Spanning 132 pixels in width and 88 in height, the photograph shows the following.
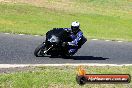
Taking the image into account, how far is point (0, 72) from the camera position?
13812mm

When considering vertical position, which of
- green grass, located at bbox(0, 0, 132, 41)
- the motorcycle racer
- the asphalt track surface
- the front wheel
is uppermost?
the motorcycle racer

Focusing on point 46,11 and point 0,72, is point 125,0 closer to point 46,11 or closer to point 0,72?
point 46,11

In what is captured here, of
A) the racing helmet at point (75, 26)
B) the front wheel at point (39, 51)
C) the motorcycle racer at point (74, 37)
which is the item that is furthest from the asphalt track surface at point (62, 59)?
the racing helmet at point (75, 26)

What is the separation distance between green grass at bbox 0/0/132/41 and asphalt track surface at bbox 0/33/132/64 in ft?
15.5

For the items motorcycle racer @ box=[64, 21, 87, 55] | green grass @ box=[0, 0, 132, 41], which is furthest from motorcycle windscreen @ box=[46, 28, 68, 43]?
green grass @ box=[0, 0, 132, 41]

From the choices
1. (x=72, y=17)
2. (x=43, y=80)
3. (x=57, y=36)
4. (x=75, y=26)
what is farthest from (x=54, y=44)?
(x=72, y=17)

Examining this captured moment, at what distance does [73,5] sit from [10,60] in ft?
96.6

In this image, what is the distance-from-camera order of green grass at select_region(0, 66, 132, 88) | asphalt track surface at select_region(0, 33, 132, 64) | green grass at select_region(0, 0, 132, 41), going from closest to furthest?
green grass at select_region(0, 66, 132, 88) → asphalt track surface at select_region(0, 33, 132, 64) → green grass at select_region(0, 0, 132, 41)

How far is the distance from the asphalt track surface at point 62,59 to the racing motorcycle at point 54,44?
292 mm

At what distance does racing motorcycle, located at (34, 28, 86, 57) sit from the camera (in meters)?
18.3

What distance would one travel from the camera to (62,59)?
60.9 feet

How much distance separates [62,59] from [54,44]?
2.43 feet

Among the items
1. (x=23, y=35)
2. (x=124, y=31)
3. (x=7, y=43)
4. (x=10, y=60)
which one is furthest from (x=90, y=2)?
(x=10, y=60)

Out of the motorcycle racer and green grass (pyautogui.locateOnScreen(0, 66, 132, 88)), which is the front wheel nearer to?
the motorcycle racer
